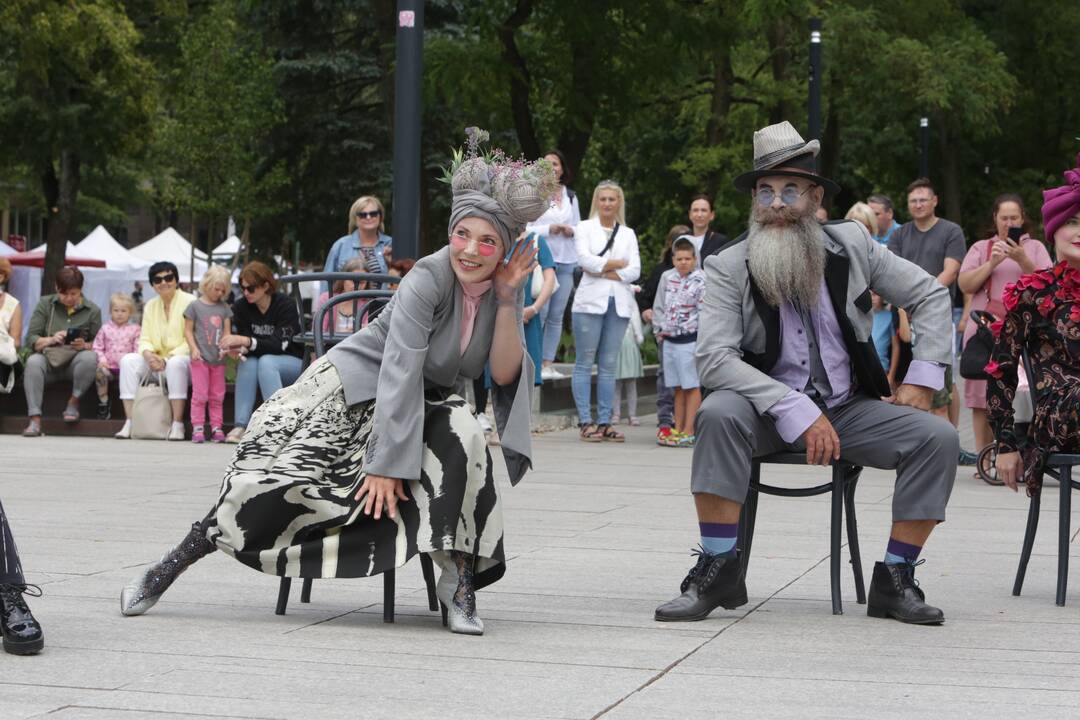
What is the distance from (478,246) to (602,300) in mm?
8191

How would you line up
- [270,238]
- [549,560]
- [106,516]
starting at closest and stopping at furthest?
[549,560]
[106,516]
[270,238]

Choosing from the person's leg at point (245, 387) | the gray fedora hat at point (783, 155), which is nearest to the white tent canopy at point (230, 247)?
the person's leg at point (245, 387)

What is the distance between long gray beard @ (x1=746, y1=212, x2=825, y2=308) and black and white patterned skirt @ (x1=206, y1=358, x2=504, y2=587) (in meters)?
1.16

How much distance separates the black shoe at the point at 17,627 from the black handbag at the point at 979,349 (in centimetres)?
382

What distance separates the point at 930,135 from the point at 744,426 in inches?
1385

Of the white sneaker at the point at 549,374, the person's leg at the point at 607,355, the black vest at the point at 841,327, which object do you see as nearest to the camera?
the black vest at the point at 841,327

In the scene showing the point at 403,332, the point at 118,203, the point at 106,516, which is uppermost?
the point at 118,203

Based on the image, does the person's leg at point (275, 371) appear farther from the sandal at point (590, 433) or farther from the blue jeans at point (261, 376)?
the sandal at point (590, 433)

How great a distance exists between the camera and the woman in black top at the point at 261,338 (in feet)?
43.6

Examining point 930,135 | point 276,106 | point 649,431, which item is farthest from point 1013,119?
point 649,431

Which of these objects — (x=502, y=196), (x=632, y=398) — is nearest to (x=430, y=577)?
(x=502, y=196)

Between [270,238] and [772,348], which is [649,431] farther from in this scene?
[270,238]

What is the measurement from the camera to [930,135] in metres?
39.6

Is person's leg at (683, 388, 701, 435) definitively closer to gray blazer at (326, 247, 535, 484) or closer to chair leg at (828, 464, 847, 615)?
chair leg at (828, 464, 847, 615)
